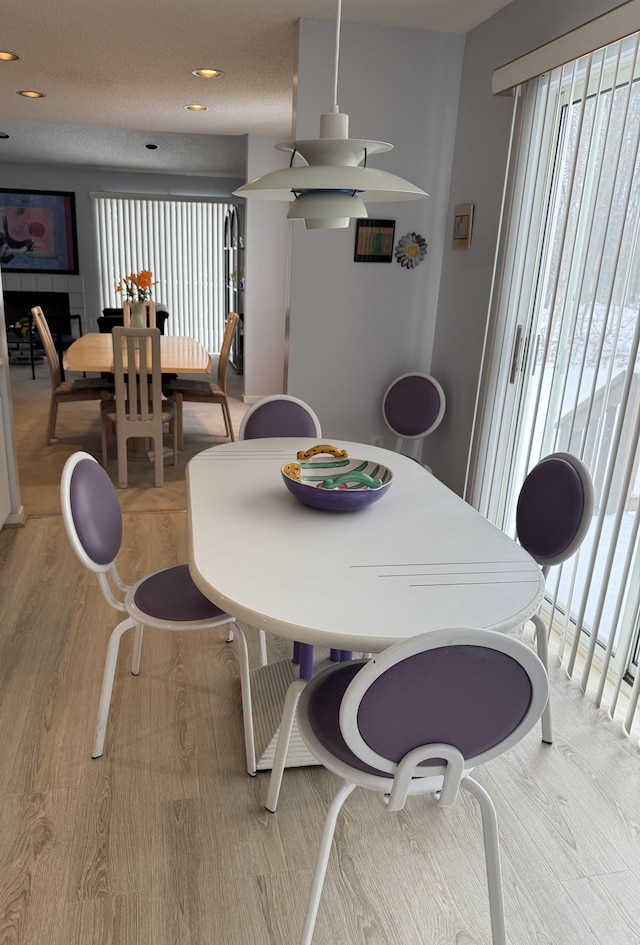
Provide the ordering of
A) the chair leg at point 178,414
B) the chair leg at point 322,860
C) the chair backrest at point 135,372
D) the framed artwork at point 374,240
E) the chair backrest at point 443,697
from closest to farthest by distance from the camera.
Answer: the chair backrest at point 443,697, the chair leg at point 322,860, the framed artwork at point 374,240, the chair backrest at point 135,372, the chair leg at point 178,414

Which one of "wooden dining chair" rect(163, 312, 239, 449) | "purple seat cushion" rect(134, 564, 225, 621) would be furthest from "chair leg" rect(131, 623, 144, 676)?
"wooden dining chair" rect(163, 312, 239, 449)

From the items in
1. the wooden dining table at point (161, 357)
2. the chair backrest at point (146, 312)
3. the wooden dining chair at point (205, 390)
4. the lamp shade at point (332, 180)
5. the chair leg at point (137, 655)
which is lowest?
the chair leg at point (137, 655)

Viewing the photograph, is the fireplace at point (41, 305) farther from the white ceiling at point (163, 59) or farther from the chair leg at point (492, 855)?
the chair leg at point (492, 855)

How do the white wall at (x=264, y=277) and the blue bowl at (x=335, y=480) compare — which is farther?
the white wall at (x=264, y=277)

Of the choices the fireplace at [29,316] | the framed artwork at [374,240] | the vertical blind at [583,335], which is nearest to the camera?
the vertical blind at [583,335]

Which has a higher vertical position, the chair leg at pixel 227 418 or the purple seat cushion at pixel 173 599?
the purple seat cushion at pixel 173 599

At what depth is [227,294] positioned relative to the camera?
998cm

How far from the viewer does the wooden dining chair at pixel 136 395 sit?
13.7 feet

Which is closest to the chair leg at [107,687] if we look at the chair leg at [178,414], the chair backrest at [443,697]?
the chair backrest at [443,697]

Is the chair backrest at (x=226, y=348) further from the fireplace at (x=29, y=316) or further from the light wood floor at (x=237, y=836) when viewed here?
the fireplace at (x=29, y=316)

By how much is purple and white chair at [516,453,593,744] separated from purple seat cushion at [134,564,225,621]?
994 millimetres

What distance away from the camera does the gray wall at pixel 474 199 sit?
290cm

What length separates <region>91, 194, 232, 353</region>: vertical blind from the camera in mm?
9523

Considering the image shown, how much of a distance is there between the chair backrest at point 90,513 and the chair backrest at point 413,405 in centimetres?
193
